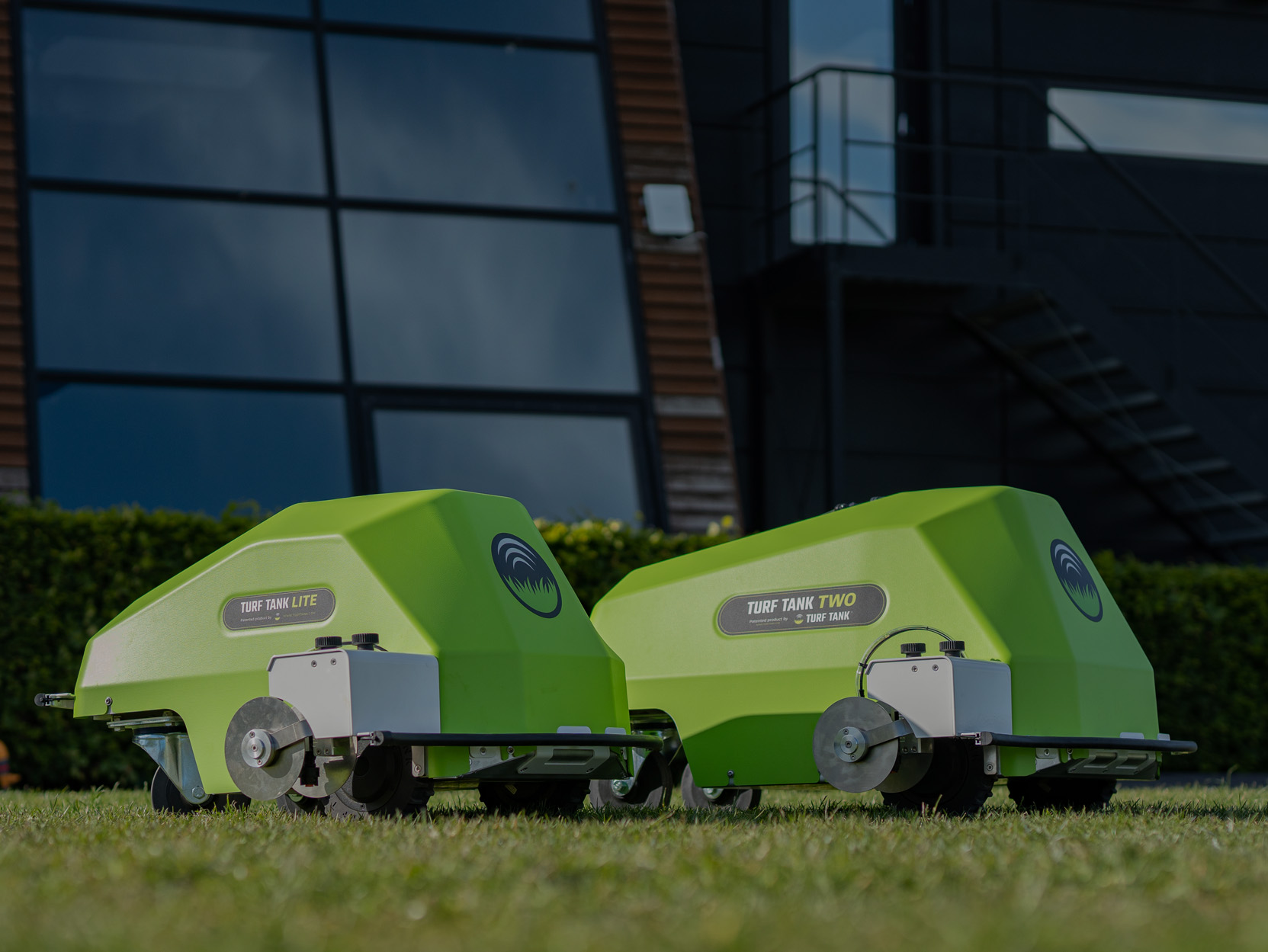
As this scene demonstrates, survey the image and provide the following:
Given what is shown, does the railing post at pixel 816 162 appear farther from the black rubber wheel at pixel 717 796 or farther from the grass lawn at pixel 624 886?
the grass lawn at pixel 624 886

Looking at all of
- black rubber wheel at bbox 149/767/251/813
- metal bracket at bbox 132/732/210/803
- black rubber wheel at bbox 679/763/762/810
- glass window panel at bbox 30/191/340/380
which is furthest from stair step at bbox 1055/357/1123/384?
metal bracket at bbox 132/732/210/803

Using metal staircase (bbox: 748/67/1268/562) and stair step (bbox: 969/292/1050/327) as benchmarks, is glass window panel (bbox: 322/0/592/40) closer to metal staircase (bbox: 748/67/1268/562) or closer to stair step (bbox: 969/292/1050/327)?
metal staircase (bbox: 748/67/1268/562)

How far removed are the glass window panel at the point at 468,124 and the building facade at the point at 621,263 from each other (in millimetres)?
27

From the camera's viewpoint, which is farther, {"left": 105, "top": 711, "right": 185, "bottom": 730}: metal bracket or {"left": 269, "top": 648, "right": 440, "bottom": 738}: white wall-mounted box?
{"left": 105, "top": 711, "right": 185, "bottom": 730}: metal bracket

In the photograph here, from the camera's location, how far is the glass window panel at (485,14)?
12.0 meters

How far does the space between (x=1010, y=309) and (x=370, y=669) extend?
1035 centimetres

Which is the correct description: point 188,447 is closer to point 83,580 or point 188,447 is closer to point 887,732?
point 83,580

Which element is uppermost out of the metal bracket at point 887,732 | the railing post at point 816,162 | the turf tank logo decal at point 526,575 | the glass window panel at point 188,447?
the railing post at point 816,162

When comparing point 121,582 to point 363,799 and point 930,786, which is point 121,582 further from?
point 930,786

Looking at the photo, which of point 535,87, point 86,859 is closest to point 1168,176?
point 535,87

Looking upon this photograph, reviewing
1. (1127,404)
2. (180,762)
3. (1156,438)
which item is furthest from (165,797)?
(1156,438)

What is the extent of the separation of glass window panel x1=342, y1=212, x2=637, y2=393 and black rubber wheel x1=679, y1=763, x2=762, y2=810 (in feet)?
16.4

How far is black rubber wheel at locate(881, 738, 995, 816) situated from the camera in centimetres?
577

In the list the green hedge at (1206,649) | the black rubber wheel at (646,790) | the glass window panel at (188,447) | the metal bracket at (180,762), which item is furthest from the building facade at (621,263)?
the metal bracket at (180,762)
